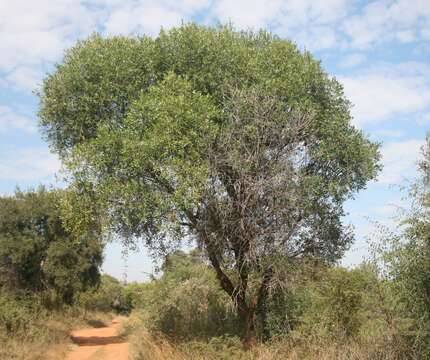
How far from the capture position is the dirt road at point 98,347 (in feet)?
74.2

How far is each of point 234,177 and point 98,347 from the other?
15652 millimetres

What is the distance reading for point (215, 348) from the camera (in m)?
15.2

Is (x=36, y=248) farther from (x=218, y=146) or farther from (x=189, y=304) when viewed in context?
(x=218, y=146)

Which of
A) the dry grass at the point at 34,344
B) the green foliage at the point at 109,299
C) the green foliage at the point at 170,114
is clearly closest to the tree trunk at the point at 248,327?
the green foliage at the point at 170,114

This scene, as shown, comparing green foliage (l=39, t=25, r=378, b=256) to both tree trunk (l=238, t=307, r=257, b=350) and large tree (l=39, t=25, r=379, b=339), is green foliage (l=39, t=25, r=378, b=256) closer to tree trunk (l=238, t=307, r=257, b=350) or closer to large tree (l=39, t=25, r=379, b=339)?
large tree (l=39, t=25, r=379, b=339)

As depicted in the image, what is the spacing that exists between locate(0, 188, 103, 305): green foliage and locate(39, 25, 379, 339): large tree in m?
14.2

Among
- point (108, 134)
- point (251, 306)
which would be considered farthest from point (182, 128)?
point (251, 306)

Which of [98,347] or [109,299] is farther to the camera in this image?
[109,299]

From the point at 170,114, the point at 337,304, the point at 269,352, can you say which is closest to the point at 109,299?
the point at 337,304

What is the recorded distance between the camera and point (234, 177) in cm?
1520

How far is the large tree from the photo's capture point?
1409 centimetres

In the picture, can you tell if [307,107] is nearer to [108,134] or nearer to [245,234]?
[245,234]

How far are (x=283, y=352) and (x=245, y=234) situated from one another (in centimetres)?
346

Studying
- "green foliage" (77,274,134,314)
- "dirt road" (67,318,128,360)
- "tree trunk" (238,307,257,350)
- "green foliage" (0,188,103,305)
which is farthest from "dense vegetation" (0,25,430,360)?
"green foliage" (77,274,134,314)
